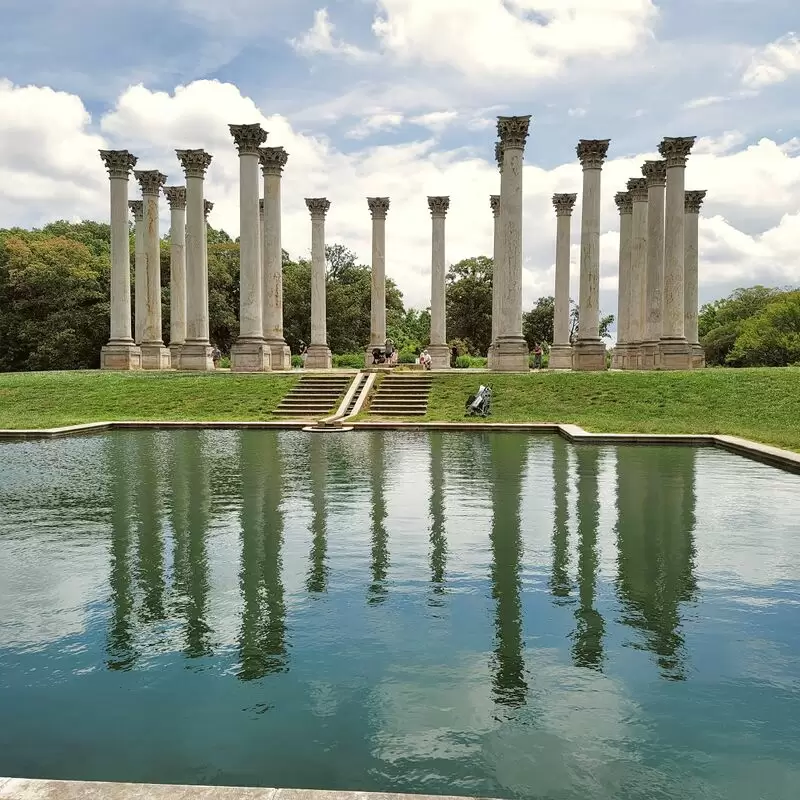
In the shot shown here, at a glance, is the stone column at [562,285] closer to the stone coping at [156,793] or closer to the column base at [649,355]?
the column base at [649,355]

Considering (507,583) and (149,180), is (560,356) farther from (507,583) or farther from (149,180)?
(507,583)

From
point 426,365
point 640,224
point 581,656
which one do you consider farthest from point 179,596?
point 640,224

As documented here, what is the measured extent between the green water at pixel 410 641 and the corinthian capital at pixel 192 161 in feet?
119

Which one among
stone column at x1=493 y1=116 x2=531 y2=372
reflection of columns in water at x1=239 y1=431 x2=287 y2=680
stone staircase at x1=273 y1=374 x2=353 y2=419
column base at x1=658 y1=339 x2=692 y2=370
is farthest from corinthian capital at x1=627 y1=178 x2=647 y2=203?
reflection of columns in water at x1=239 y1=431 x2=287 y2=680

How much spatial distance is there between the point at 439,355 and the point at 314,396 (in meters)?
20.0

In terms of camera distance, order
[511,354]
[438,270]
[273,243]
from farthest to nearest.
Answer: [438,270]
[273,243]
[511,354]

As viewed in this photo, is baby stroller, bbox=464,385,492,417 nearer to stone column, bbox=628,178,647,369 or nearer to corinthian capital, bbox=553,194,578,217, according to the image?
stone column, bbox=628,178,647,369

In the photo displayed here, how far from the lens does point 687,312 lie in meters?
50.0

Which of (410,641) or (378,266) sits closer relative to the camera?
(410,641)

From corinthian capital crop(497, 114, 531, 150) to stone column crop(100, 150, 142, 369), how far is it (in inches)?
966

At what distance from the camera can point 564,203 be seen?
5622cm

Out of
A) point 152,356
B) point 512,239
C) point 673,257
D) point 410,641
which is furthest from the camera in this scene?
point 152,356

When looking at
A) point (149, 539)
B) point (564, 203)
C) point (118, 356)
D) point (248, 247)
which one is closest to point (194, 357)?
point (118, 356)

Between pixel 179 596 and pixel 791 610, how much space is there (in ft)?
22.6
